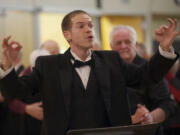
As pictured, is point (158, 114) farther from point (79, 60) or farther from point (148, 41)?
point (148, 41)

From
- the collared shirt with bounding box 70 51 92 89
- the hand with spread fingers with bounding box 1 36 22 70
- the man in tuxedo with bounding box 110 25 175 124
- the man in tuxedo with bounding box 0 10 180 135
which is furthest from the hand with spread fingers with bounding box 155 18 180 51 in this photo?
the hand with spread fingers with bounding box 1 36 22 70

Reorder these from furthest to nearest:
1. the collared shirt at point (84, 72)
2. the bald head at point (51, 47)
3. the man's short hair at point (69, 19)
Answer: the bald head at point (51, 47) < the man's short hair at point (69, 19) < the collared shirt at point (84, 72)

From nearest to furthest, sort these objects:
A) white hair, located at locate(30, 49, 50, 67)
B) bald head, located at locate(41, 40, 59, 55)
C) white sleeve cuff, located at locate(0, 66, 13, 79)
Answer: white sleeve cuff, located at locate(0, 66, 13, 79), white hair, located at locate(30, 49, 50, 67), bald head, located at locate(41, 40, 59, 55)

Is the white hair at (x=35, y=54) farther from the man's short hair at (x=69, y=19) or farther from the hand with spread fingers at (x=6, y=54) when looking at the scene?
the hand with spread fingers at (x=6, y=54)

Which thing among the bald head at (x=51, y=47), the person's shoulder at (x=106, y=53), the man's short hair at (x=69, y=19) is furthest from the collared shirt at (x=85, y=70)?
the bald head at (x=51, y=47)

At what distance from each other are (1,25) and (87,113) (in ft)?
16.1

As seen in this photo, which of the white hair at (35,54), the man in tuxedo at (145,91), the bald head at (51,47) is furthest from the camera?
the bald head at (51,47)

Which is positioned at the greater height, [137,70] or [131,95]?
[137,70]

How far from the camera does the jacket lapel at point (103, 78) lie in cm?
268

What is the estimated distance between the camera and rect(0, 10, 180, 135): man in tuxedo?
2.64 meters

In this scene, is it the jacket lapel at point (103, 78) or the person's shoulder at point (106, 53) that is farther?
the person's shoulder at point (106, 53)

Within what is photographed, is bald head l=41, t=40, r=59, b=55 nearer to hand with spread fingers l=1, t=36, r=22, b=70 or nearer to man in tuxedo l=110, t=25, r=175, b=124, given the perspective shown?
man in tuxedo l=110, t=25, r=175, b=124

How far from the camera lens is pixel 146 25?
9.56 metres

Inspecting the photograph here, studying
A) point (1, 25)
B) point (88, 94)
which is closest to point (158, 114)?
point (88, 94)
